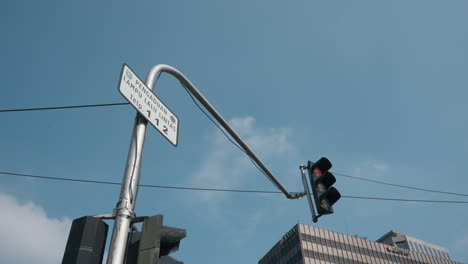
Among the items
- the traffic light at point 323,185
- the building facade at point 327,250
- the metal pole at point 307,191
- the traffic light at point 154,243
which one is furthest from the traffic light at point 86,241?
the building facade at point 327,250

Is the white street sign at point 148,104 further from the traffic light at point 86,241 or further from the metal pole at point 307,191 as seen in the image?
the metal pole at point 307,191

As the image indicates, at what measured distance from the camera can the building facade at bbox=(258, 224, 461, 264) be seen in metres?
83.7

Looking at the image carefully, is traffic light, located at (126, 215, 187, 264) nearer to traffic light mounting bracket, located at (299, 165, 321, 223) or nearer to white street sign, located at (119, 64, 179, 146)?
white street sign, located at (119, 64, 179, 146)

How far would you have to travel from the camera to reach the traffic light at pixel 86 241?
141 inches

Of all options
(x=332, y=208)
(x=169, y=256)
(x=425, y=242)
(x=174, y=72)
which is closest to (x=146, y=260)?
(x=169, y=256)

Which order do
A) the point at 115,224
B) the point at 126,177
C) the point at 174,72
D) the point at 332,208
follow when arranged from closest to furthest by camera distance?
the point at 115,224 → the point at 126,177 → the point at 174,72 → the point at 332,208

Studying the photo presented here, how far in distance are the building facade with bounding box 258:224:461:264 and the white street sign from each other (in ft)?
270

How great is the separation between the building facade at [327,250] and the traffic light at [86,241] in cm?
→ 8350

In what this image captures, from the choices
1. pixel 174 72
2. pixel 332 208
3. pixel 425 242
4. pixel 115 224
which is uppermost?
pixel 425 242

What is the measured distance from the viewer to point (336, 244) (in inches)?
3462

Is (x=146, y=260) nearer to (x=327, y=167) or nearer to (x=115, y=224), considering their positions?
(x=115, y=224)

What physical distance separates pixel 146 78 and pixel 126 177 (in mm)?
1743

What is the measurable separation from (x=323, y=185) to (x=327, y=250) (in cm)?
8477

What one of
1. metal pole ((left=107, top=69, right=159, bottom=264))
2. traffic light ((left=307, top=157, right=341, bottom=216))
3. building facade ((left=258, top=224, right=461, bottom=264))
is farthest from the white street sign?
building facade ((left=258, top=224, right=461, bottom=264))
